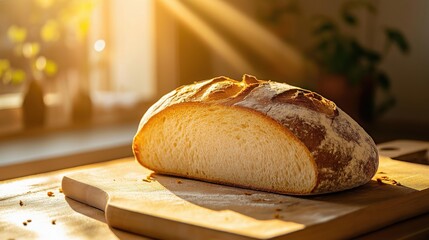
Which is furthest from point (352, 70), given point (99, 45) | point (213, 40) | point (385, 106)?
point (99, 45)

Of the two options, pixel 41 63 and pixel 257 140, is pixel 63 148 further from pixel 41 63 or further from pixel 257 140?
pixel 257 140

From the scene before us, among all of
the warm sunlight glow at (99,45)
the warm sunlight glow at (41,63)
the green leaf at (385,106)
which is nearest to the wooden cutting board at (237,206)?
the warm sunlight glow at (41,63)

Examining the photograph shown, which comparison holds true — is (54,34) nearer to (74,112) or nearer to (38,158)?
(74,112)

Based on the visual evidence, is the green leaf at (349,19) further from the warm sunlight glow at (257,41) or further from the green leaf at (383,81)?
the warm sunlight glow at (257,41)

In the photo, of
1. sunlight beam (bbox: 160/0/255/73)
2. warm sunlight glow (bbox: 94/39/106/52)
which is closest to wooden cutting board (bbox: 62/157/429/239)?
warm sunlight glow (bbox: 94/39/106/52)

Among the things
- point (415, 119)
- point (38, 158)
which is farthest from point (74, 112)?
point (415, 119)

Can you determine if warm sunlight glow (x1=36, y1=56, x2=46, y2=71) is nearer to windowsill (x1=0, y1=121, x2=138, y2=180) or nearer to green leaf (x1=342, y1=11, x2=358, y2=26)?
windowsill (x1=0, y1=121, x2=138, y2=180)
